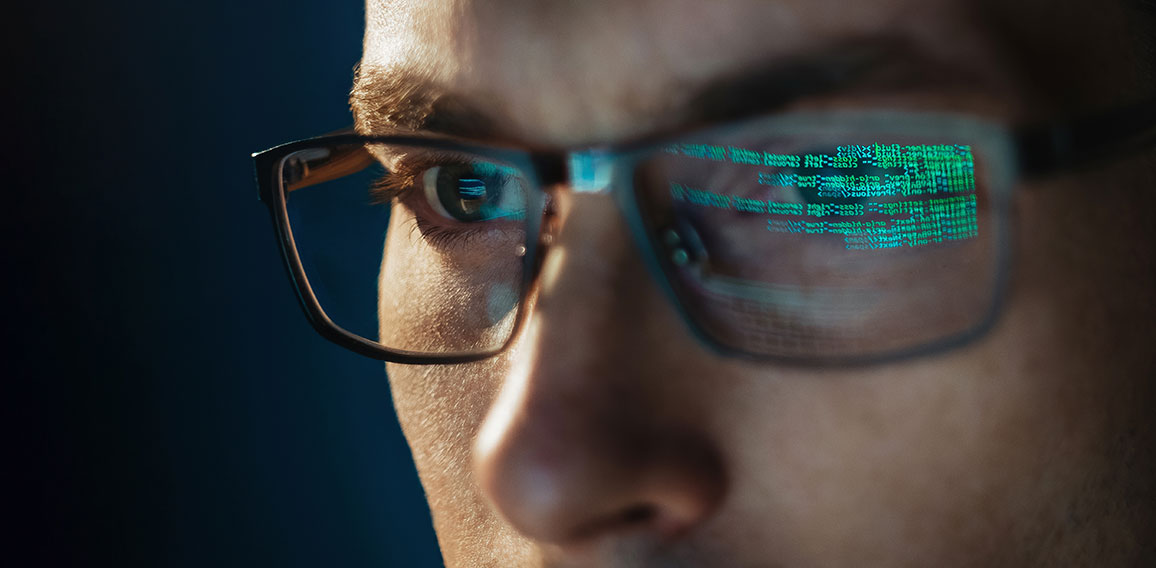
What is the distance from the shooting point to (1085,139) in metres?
0.58

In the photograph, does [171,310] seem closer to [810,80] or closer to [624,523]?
[624,523]

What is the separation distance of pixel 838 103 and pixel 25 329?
144 centimetres

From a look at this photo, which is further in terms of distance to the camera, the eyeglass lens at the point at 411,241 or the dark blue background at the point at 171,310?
the dark blue background at the point at 171,310

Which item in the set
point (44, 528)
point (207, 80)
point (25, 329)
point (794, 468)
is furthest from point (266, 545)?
point (794, 468)

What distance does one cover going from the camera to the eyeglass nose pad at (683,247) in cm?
63

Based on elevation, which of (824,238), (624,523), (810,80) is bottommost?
(624,523)

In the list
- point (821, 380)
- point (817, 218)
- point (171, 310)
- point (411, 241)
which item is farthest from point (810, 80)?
point (171, 310)

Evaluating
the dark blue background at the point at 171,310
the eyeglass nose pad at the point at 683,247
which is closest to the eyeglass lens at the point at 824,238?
the eyeglass nose pad at the point at 683,247

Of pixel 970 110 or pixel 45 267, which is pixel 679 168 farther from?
pixel 45 267

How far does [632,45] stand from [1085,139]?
0.32 meters

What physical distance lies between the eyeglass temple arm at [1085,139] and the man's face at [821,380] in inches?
0.6

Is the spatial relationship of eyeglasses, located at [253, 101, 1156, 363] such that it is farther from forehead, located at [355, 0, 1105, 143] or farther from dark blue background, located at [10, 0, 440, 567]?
dark blue background, located at [10, 0, 440, 567]

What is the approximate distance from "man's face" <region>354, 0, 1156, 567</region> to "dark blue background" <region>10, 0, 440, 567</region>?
0.90m

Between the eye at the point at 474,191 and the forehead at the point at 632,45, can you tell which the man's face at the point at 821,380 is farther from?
the eye at the point at 474,191
